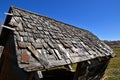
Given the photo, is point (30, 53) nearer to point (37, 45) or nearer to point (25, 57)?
point (25, 57)

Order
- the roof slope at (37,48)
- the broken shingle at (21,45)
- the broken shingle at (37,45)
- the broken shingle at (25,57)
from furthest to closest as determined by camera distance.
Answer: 1. the broken shingle at (37,45)
2. the broken shingle at (21,45)
3. the roof slope at (37,48)
4. the broken shingle at (25,57)

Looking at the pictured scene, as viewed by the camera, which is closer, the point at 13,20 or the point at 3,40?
the point at 13,20

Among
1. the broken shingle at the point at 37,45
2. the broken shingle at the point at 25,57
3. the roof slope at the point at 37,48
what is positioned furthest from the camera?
the broken shingle at the point at 37,45

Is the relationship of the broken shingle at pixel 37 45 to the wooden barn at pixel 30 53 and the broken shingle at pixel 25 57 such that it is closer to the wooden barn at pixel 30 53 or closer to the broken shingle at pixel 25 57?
the wooden barn at pixel 30 53

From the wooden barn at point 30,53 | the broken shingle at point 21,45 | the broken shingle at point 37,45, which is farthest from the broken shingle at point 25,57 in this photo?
the broken shingle at point 37,45

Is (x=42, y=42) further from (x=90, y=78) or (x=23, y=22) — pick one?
(x=90, y=78)

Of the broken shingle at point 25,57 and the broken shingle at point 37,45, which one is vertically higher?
the broken shingle at point 37,45

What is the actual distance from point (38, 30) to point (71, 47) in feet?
5.61

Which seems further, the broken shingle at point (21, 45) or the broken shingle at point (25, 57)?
the broken shingle at point (21, 45)

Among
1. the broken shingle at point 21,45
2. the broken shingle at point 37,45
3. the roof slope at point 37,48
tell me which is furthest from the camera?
the broken shingle at point 37,45

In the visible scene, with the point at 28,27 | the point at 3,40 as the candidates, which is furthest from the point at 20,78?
the point at 3,40

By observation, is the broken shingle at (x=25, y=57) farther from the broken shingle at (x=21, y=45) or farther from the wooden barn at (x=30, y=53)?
the broken shingle at (x=21, y=45)

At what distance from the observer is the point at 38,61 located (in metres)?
5.40

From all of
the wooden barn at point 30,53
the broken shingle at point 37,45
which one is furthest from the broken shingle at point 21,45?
the broken shingle at point 37,45
